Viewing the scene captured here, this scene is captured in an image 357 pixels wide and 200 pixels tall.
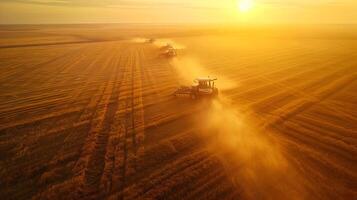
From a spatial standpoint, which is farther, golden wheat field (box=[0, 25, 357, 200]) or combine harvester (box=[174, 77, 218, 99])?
combine harvester (box=[174, 77, 218, 99])

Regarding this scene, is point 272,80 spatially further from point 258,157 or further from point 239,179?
point 239,179

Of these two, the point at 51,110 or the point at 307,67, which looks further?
the point at 307,67

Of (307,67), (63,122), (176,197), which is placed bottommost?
(176,197)

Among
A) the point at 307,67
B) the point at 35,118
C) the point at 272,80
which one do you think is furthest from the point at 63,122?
the point at 307,67

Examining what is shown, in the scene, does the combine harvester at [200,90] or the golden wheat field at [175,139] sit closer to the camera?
the golden wheat field at [175,139]

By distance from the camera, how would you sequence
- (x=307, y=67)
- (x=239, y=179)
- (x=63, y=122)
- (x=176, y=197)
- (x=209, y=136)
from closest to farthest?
(x=176, y=197) → (x=239, y=179) → (x=209, y=136) → (x=63, y=122) → (x=307, y=67)

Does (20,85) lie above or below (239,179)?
above

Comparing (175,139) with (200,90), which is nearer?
(175,139)

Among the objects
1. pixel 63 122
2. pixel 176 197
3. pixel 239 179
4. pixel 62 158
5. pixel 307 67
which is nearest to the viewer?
pixel 176 197

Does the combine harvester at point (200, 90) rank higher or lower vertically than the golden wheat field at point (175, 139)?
higher

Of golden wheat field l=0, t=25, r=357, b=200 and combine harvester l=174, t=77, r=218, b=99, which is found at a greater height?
combine harvester l=174, t=77, r=218, b=99

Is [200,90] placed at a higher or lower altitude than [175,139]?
higher
